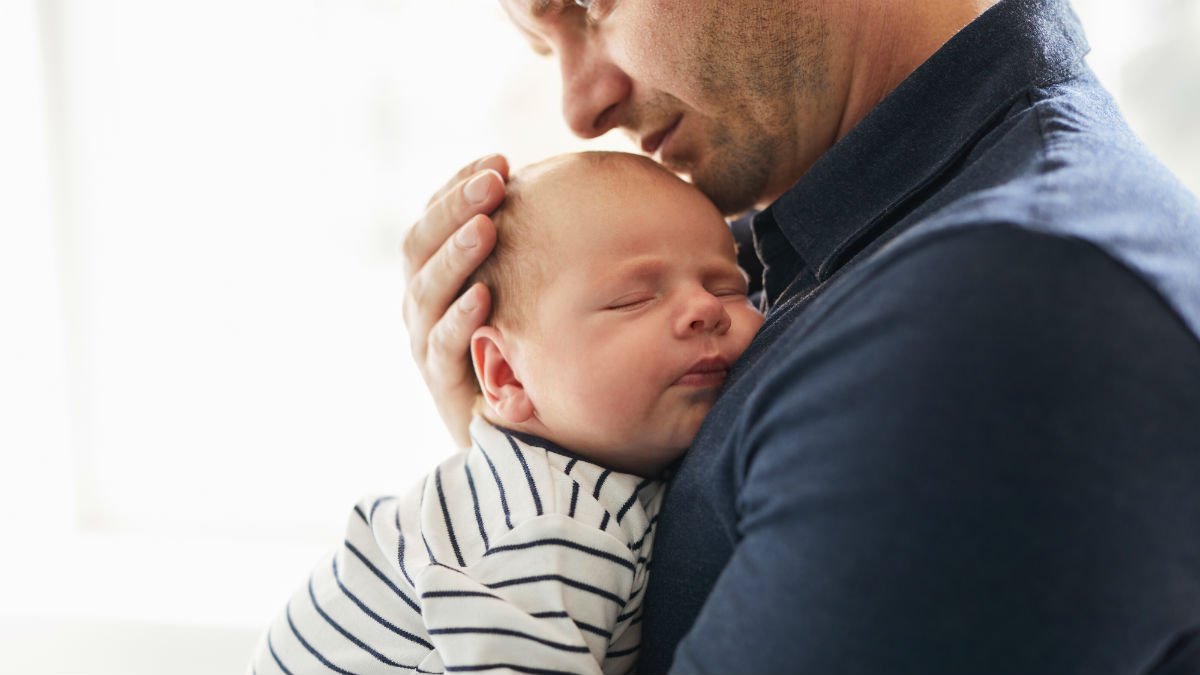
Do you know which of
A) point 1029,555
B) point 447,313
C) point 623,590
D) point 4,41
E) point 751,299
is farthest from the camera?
point 4,41

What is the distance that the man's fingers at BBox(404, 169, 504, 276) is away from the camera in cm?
111

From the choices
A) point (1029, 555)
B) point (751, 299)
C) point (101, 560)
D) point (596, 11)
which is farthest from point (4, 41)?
point (1029, 555)

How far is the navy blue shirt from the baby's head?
0.94 feet

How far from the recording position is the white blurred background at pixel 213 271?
83.9 inches

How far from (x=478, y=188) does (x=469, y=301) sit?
0.43 feet

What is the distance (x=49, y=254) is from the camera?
92.3 inches

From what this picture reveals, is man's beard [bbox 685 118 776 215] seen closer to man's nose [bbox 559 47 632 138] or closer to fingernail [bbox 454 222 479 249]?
man's nose [bbox 559 47 632 138]

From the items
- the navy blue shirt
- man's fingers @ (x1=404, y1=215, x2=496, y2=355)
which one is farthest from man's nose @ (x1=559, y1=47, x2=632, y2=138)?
the navy blue shirt

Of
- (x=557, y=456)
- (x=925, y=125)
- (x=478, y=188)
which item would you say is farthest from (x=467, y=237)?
(x=925, y=125)

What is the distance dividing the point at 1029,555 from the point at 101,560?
225 cm

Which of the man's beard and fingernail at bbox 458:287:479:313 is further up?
the man's beard

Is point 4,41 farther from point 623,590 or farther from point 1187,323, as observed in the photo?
point 1187,323

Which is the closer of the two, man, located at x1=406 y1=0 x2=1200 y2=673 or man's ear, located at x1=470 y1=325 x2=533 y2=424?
man, located at x1=406 y1=0 x2=1200 y2=673

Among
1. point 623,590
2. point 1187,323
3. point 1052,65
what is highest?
point 1052,65
